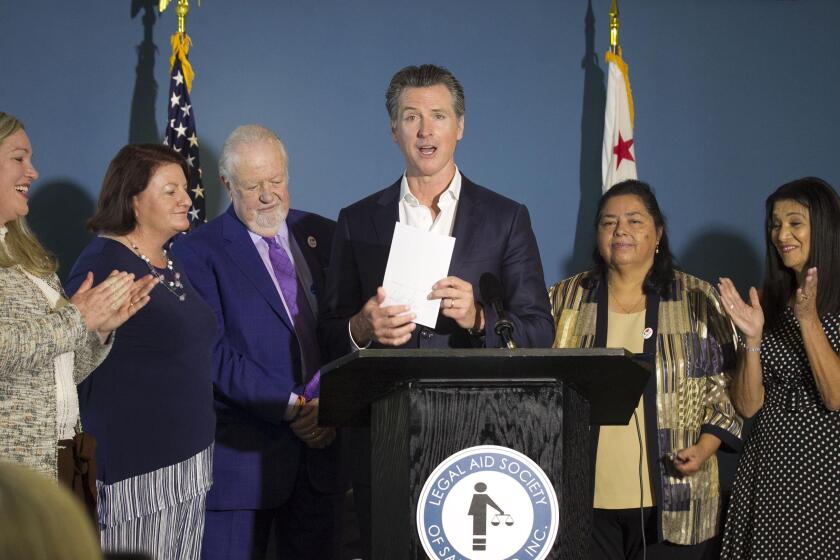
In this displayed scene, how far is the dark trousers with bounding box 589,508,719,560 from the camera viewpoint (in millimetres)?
3426

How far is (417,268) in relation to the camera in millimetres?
2441

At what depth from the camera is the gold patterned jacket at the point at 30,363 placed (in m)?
2.60

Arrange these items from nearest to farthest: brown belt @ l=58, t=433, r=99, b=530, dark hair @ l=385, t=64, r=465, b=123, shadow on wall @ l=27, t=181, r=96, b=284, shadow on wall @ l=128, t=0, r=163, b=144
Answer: brown belt @ l=58, t=433, r=99, b=530
dark hair @ l=385, t=64, r=465, b=123
shadow on wall @ l=27, t=181, r=96, b=284
shadow on wall @ l=128, t=0, r=163, b=144

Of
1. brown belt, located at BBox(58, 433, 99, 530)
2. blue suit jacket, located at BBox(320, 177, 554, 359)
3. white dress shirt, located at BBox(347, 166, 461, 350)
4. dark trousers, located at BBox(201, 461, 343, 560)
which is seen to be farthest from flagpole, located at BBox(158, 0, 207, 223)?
brown belt, located at BBox(58, 433, 99, 530)

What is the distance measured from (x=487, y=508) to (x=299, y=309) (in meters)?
1.71

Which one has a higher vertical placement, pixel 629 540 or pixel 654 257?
pixel 654 257

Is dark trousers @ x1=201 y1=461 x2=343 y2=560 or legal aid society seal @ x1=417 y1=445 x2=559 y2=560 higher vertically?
legal aid society seal @ x1=417 y1=445 x2=559 y2=560

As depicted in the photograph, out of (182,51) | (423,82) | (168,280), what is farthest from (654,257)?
(182,51)

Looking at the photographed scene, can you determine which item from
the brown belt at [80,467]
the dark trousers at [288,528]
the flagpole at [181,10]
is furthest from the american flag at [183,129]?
the brown belt at [80,467]

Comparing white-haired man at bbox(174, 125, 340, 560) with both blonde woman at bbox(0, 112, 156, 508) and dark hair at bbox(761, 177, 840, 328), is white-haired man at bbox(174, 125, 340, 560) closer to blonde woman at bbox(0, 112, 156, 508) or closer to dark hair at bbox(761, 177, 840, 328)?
blonde woman at bbox(0, 112, 156, 508)

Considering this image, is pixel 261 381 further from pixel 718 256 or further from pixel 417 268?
pixel 718 256

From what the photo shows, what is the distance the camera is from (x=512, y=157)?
5074 mm

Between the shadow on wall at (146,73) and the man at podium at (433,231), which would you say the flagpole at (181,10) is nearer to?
the shadow on wall at (146,73)

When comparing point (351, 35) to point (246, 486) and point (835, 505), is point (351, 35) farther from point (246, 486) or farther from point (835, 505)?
point (835, 505)
